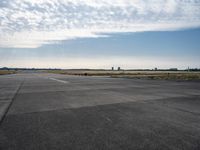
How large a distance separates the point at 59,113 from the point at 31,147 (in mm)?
3188

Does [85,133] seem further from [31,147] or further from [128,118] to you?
[128,118]

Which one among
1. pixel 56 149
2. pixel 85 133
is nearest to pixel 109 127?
pixel 85 133

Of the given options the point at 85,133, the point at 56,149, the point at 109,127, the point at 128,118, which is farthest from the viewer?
the point at 128,118

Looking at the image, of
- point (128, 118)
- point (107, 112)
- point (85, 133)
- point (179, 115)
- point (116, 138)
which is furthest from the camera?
point (107, 112)

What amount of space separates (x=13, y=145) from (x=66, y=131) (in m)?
Answer: 1.32

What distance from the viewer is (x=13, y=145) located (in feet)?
13.1

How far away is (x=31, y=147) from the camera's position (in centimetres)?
387

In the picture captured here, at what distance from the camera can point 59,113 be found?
7.05 metres

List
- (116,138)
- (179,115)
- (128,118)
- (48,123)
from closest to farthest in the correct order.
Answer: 1. (116,138)
2. (48,123)
3. (128,118)
4. (179,115)

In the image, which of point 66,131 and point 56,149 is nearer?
point 56,149

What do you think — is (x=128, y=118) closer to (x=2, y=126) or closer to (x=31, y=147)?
(x=31, y=147)

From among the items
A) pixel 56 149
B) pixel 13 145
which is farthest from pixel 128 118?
pixel 13 145

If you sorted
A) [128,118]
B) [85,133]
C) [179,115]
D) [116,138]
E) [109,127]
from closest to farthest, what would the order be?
[116,138] → [85,133] → [109,127] → [128,118] → [179,115]

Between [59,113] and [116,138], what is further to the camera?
[59,113]
